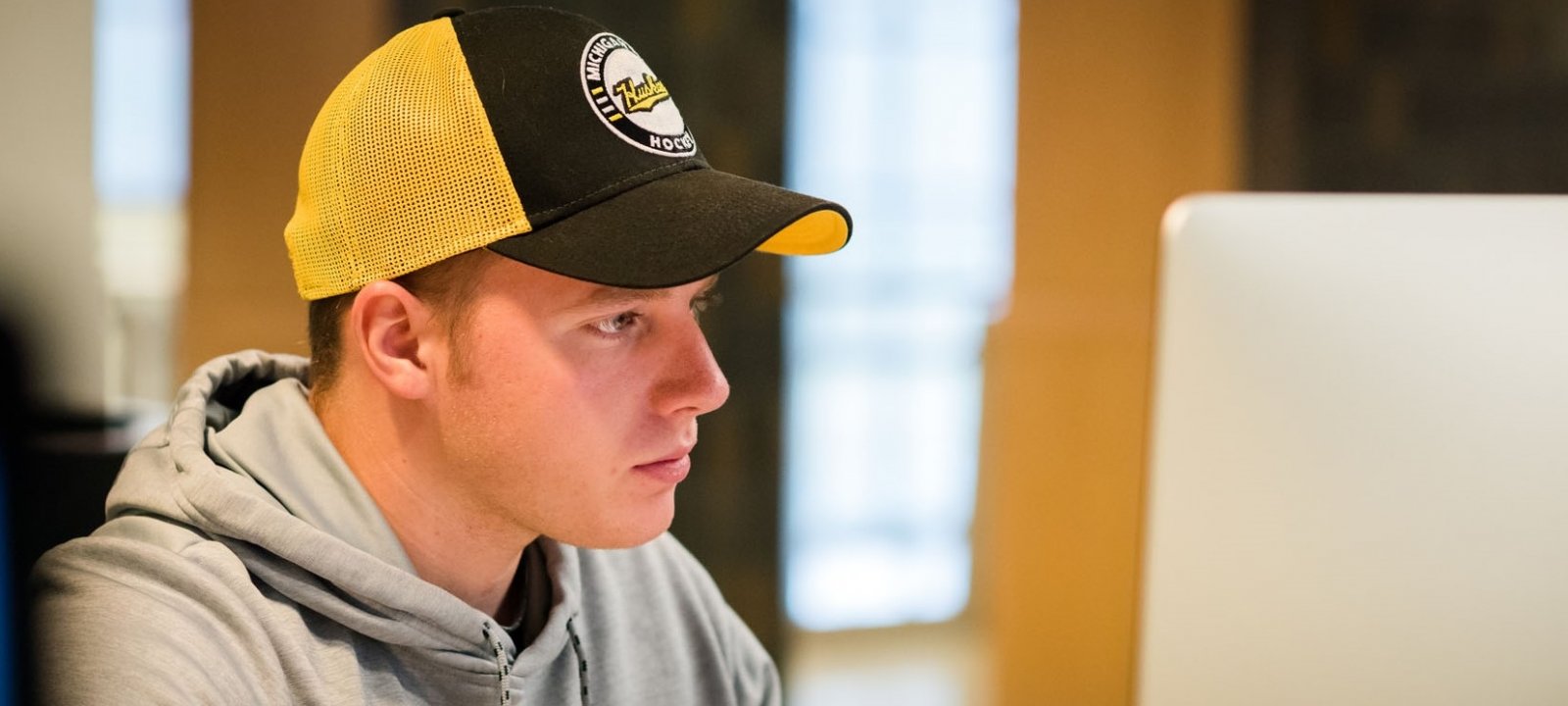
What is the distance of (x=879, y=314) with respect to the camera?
3490mm

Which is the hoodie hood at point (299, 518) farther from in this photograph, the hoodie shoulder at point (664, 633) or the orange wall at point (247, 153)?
the orange wall at point (247, 153)

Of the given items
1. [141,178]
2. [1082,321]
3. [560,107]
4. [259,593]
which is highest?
[560,107]

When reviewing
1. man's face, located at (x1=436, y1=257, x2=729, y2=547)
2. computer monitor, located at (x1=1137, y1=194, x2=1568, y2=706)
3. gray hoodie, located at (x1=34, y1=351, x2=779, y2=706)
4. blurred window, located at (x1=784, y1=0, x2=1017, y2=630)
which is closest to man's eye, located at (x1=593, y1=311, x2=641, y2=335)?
man's face, located at (x1=436, y1=257, x2=729, y2=547)

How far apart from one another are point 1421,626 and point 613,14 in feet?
7.75

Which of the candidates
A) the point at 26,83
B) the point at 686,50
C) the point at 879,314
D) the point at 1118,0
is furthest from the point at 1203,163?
the point at 26,83

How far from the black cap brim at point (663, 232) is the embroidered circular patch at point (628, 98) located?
3 cm

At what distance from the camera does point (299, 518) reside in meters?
0.96

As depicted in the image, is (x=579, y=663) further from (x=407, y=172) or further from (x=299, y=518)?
(x=407, y=172)

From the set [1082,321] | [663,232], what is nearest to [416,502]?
[663,232]

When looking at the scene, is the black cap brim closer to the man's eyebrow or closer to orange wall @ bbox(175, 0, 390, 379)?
the man's eyebrow

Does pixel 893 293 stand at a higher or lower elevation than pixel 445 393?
lower

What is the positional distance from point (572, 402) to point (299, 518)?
0.71 feet

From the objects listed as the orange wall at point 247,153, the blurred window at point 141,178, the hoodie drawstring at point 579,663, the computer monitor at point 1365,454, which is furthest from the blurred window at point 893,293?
the computer monitor at point 1365,454

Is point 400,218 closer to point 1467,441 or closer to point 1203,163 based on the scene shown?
point 1467,441
